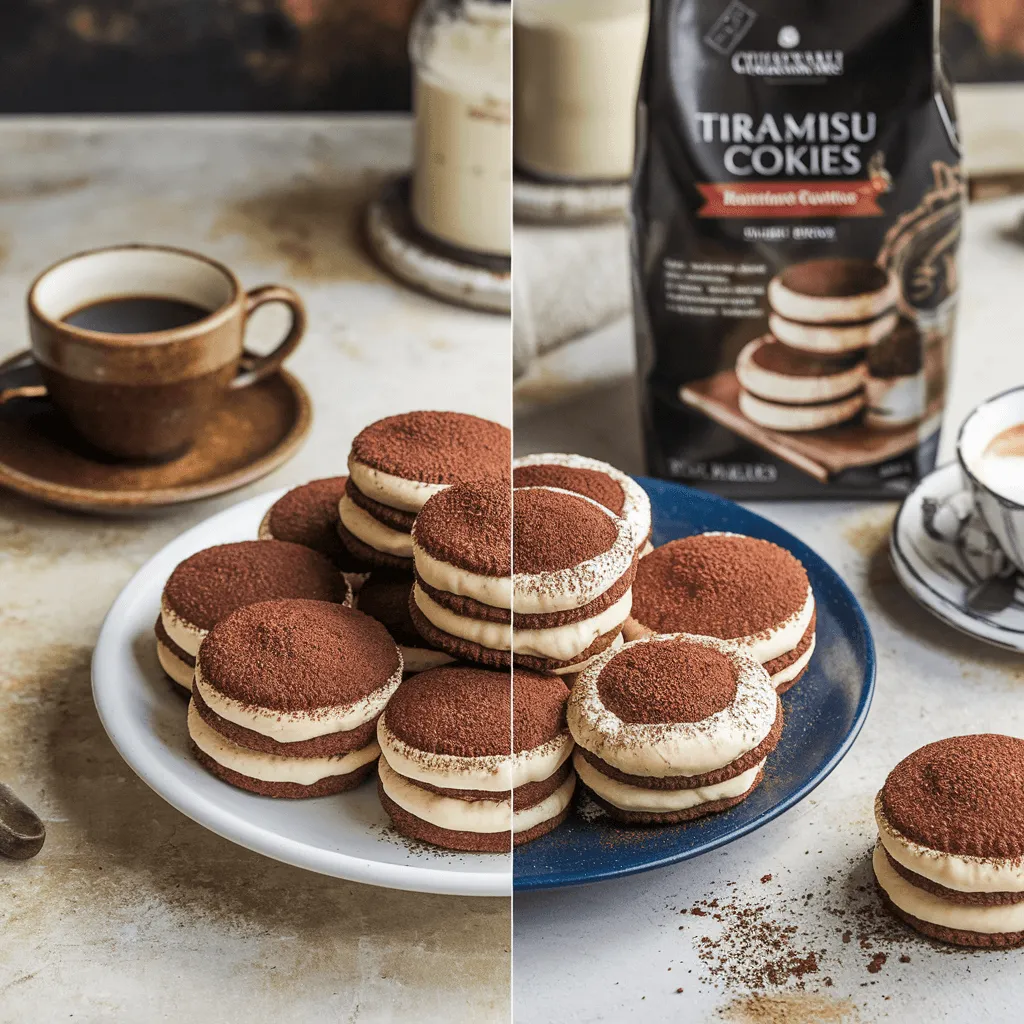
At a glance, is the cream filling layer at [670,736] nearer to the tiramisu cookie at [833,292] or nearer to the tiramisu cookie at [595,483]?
the tiramisu cookie at [595,483]

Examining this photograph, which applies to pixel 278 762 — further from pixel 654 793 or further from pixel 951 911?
pixel 951 911

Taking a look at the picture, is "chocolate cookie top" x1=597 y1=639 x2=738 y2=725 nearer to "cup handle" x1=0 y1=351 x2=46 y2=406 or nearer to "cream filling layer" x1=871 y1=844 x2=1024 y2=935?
"cream filling layer" x1=871 y1=844 x2=1024 y2=935

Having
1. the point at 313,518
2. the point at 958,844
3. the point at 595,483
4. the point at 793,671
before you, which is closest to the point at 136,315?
the point at 313,518

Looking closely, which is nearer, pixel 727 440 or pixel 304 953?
pixel 304 953

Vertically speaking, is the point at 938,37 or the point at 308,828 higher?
the point at 938,37

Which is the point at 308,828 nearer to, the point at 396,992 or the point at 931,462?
the point at 396,992

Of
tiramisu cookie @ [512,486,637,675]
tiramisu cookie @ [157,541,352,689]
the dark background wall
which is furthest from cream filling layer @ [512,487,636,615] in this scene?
the dark background wall

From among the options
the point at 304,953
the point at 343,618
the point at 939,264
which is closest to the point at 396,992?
the point at 304,953
